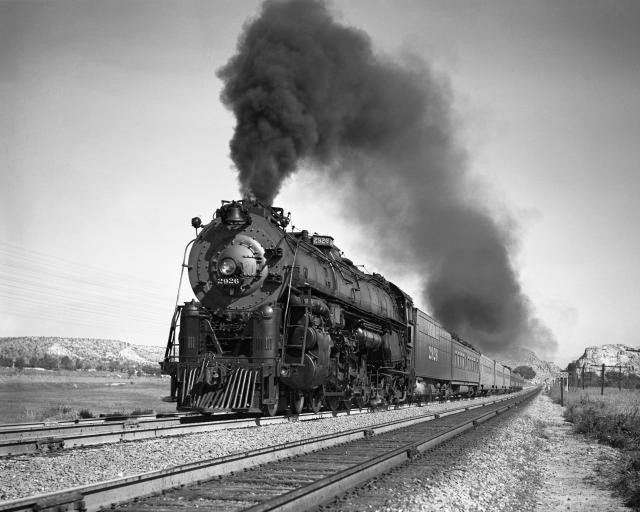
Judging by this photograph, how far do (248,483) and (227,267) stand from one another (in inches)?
328

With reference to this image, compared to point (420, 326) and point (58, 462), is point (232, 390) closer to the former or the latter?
point (58, 462)

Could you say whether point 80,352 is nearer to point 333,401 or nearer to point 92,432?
point 333,401

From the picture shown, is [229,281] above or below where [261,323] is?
above

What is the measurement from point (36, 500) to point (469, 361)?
37.7 metres

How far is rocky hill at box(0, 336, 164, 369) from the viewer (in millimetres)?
113000

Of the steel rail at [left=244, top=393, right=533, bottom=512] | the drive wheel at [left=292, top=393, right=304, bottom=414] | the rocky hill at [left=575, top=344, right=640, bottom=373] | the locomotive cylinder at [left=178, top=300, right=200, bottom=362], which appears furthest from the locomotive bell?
the rocky hill at [left=575, top=344, right=640, bottom=373]

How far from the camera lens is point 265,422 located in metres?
13.9

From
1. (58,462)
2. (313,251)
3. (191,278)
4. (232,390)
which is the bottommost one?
(58,462)

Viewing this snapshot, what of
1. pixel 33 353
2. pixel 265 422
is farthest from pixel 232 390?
pixel 33 353

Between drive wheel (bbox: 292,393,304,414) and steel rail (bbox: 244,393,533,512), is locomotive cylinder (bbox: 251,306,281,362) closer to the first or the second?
drive wheel (bbox: 292,393,304,414)

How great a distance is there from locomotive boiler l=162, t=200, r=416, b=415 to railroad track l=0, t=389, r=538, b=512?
13.3 feet

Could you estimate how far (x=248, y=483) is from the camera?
23.0 ft

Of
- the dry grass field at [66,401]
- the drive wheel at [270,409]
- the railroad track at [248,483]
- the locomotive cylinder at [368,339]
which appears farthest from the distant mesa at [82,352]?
the railroad track at [248,483]

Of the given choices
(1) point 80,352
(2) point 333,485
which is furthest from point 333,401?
(1) point 80,352
